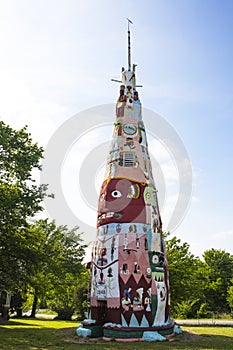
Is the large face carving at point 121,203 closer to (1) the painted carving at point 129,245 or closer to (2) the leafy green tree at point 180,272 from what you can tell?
(1) the painted carving at point 129,245

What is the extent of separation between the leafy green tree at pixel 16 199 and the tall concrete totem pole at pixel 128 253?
4649mm

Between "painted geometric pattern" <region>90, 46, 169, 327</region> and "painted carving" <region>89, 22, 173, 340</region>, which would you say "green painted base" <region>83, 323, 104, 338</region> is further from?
"painted geometric pattern" <region>90, 46, 169, 327</region>

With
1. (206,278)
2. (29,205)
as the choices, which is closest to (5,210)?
(29,205)

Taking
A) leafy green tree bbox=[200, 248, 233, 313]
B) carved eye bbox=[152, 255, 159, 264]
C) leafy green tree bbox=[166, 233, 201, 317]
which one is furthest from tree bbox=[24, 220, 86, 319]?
leafy green tree bbox=[200, 248, 233, 313]

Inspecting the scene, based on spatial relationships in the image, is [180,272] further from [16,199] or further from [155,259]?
[16,199]

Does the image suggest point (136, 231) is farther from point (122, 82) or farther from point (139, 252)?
point (122, 82)

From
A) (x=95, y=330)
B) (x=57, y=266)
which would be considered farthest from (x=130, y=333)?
(x=57, y=266)

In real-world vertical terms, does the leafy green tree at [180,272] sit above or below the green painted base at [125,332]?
above

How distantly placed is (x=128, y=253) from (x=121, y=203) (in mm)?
3195

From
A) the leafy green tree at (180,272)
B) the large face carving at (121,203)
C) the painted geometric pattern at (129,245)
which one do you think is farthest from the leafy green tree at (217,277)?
the large face carving at (121,203)

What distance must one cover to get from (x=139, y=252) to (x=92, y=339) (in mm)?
5310

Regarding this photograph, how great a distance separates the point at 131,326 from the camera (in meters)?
16.9

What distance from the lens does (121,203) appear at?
1984 centimetres

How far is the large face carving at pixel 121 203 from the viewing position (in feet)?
63.8
